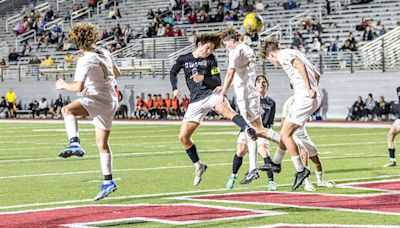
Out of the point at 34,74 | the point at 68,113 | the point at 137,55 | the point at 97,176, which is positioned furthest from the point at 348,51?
the point at 68,113

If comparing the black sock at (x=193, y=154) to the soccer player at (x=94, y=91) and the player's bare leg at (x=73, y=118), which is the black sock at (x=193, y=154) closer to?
the soccer player at (x=94, y=91)

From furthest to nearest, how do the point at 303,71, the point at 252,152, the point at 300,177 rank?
the point at 252,152
the point at 300,177
the point at 303,71

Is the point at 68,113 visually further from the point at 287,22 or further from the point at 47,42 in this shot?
the point at 47,42

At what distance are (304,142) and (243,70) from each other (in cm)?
133

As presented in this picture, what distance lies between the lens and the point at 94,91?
11773mm

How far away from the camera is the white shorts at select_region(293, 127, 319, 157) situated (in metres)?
13.3

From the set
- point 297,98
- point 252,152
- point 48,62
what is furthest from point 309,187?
point 48,62

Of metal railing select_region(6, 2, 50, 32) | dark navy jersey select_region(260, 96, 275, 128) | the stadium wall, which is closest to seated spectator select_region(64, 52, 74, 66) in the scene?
the stadium wall

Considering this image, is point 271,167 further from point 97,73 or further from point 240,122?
point 97,73

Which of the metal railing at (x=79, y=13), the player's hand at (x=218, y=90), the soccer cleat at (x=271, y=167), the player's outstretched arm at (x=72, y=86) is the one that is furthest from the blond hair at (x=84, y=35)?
the metal railing at (x=79, y=13)

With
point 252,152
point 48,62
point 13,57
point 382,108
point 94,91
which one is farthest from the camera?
point 13,57

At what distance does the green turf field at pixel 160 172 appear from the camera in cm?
1059

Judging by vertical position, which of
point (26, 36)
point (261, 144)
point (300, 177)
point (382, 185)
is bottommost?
point (382, 185)

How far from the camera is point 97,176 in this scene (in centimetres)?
1554
